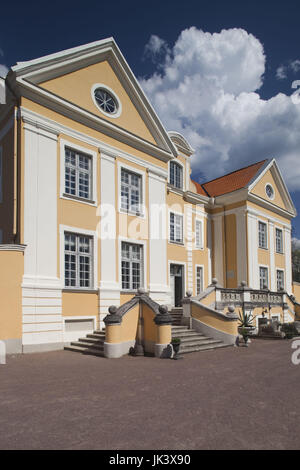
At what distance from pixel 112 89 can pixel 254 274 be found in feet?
45.5

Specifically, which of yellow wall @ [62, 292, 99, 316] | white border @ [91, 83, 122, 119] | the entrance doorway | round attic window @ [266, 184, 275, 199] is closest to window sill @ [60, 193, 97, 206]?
yellow wall @ [62, 292, 99, 316]

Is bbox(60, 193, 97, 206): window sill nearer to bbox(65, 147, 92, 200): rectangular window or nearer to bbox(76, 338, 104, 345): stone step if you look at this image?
bbox(65, 147, 92, 200): rectangular window

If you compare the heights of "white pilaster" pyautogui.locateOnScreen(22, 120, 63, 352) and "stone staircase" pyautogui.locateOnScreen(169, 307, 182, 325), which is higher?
"white pilaster" pyautogui.locateOnScreen(22, 120, 63, 352)

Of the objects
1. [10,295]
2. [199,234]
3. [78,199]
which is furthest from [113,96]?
[199,234]

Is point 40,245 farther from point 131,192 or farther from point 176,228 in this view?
point 176,228

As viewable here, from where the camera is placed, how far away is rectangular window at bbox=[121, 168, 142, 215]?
1691 centimetres

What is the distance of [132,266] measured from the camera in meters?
16.9


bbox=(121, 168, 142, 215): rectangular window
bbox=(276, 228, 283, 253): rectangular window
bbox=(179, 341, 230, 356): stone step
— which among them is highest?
bbox=(121, 168, 142, 215): rectangular window

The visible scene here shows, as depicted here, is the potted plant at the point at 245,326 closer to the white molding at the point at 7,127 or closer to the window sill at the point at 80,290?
the window sill at the point at 80,290

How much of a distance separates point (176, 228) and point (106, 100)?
8.11m

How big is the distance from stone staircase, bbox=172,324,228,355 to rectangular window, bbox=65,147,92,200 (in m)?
6.42

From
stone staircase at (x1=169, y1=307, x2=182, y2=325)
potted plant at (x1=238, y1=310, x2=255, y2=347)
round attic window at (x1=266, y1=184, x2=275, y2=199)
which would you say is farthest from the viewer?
round attic window at (x1=266, y1=184, x2=275, y2=199)

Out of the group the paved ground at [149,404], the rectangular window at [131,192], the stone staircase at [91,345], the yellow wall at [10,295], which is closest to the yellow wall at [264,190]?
the rectangular window at [131,192]

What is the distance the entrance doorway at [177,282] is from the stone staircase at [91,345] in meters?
7.64
